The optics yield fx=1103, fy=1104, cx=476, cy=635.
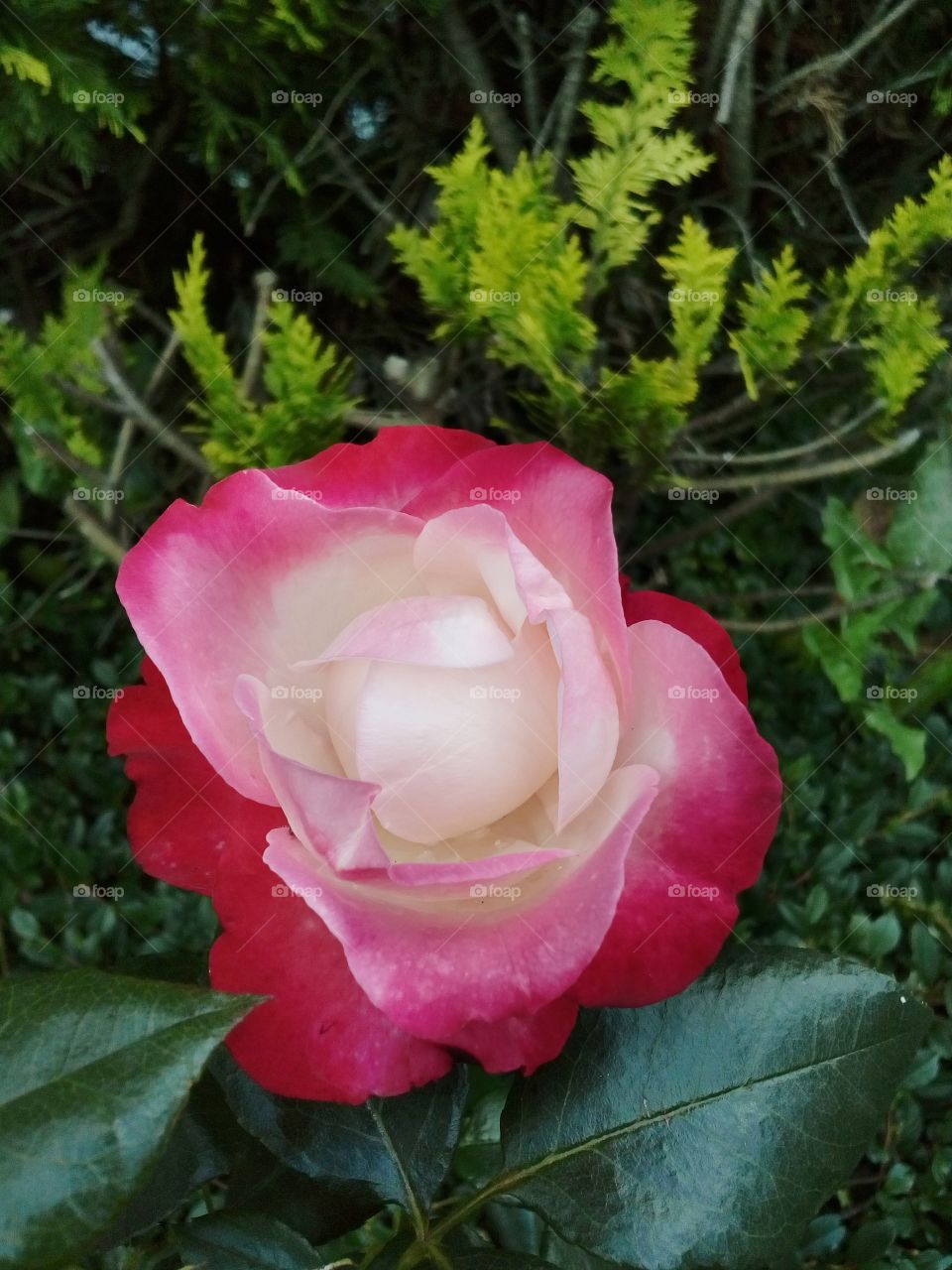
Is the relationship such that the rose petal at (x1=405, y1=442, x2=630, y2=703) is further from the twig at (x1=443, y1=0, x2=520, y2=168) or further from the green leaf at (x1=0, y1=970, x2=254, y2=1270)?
the twig at (x1=443, y1=0, x2=520, y2=168)

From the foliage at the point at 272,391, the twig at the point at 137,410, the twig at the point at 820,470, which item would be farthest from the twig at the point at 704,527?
the twig at the point at 137,410

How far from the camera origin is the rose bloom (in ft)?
1.56

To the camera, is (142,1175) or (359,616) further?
(359,616)

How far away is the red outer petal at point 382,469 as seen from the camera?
0.58 m

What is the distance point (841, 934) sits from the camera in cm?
89

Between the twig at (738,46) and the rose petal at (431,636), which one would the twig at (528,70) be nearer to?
the twig at (738,46)

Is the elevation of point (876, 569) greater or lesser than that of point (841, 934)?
greater

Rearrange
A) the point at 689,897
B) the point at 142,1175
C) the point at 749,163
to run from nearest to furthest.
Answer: the point at 142,1175 → the point at 689,897 → the point at 749,163

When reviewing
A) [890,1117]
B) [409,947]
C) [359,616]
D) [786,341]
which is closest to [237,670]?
[359,616]

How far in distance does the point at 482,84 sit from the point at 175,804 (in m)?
0.65

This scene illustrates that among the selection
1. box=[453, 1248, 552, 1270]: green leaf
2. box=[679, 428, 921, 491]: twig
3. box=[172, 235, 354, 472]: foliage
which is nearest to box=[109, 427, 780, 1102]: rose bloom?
box=[453, 1248, 552, 1270]: green leaf

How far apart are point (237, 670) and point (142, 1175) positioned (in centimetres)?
23

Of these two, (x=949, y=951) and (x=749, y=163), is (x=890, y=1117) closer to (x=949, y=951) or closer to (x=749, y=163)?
(x=949, y=951)

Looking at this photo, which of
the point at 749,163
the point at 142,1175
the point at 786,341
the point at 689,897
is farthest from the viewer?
the point at 749,163
